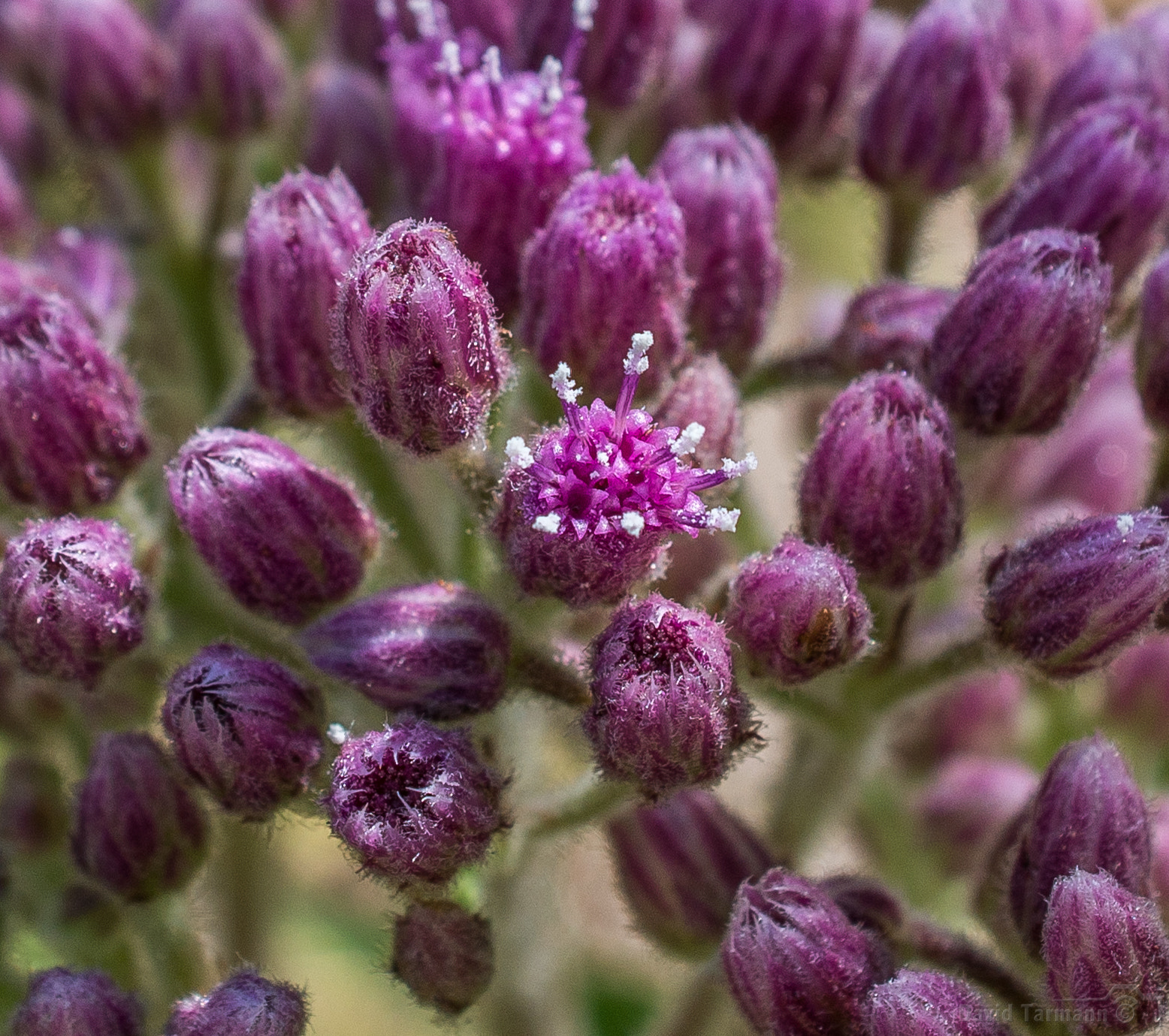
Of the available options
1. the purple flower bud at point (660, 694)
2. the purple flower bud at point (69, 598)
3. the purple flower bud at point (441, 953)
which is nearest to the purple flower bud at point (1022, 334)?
the purple flower bud at point (660, 694)

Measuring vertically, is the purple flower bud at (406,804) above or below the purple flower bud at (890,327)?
Answer: below

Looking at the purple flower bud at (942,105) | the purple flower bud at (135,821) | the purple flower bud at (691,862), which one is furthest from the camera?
the purple flower bud at (942,105)

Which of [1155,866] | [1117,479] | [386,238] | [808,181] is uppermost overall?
[386,238]

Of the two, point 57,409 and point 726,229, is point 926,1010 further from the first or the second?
point 57,409

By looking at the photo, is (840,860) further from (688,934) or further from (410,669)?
(410,669)

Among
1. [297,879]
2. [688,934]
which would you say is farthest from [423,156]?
[297,879]

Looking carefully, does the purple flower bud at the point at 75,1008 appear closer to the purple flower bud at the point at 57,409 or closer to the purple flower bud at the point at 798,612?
the purple flower bud at the point at 57,409

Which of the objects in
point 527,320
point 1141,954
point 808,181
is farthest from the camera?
point 808,181
